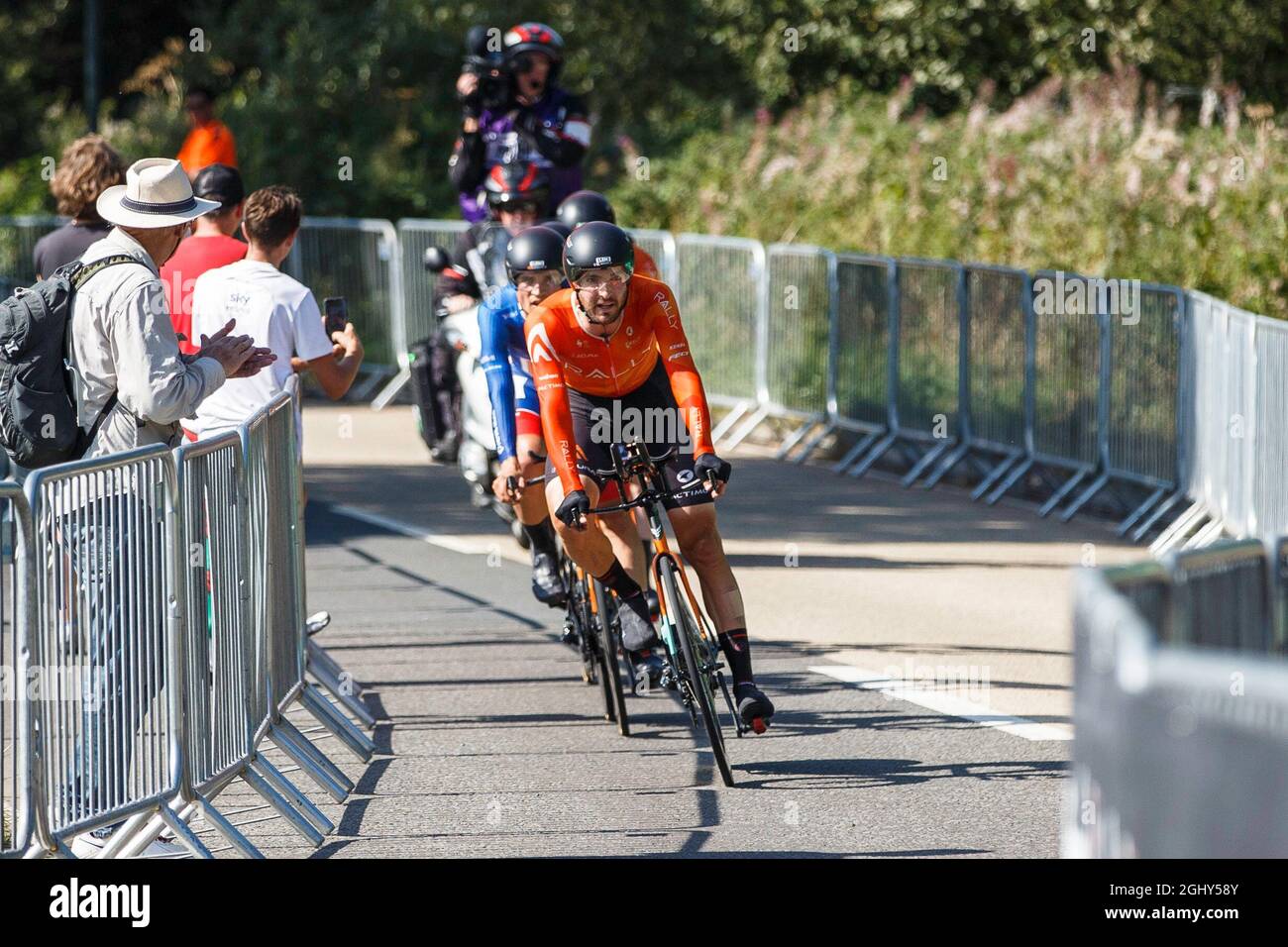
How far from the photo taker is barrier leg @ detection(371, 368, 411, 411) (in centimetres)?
1942

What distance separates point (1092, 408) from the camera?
13625 mm

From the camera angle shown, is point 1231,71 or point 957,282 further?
point 1231,71

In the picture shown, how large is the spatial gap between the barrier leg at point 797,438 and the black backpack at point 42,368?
10.1 m

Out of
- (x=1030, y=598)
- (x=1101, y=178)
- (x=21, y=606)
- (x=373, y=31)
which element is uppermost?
(x=373, y=31)

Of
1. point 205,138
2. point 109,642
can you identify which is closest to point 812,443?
point 205,138

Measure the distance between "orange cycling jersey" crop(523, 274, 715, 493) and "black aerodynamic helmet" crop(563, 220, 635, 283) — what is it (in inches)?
10.7

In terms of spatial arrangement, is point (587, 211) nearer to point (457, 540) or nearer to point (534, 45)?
point (457, 540)

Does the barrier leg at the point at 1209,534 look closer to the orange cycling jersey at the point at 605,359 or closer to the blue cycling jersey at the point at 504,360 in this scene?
the blue cycling jersey at the point at 504,360

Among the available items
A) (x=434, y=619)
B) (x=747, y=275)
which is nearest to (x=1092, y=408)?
(x=747, y=275)

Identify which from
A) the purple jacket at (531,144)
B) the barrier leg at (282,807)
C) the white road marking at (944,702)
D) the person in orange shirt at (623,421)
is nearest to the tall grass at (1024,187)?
the purple jacket at (531,144)

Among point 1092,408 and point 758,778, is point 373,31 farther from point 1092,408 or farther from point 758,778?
point 758,778

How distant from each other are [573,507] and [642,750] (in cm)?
115

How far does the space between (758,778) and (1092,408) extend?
6.84 metres

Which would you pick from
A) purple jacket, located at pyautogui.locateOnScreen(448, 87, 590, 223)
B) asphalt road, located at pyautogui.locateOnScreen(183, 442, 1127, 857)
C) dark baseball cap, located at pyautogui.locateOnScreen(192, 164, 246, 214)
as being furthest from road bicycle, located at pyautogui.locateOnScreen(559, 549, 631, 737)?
purple jacket, located at pyautogui.locateOnScreen(448, 87, 590, 223)
